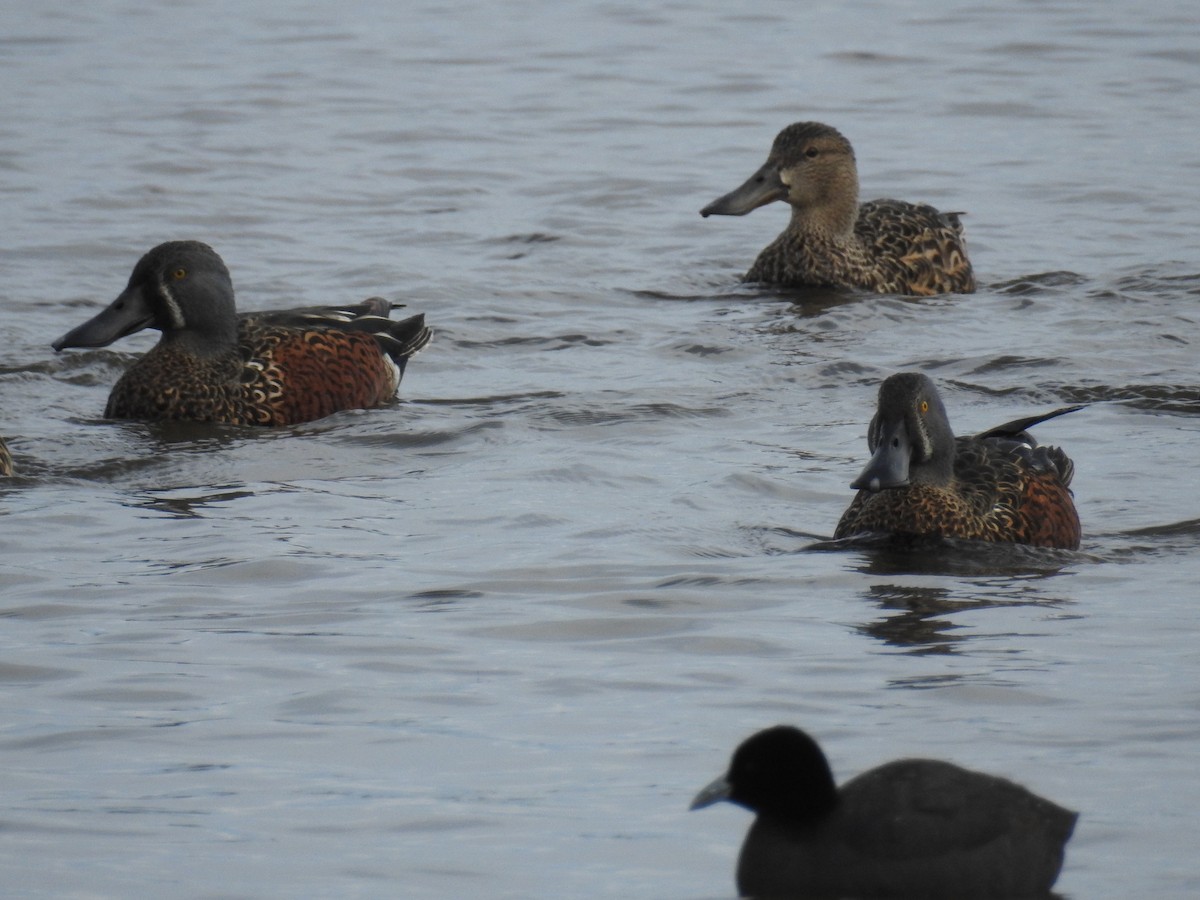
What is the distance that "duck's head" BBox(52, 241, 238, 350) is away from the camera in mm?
11234

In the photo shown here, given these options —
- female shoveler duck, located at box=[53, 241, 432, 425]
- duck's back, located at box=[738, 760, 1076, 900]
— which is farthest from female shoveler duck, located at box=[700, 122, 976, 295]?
duck's back, located at box=[738, 760, 1076, 900]

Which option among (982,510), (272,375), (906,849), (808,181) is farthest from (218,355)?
(906,849)

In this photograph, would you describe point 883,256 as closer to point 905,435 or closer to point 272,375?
point 272,375

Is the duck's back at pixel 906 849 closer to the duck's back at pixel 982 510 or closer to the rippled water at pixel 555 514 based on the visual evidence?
the rippled water at pixel 555 514

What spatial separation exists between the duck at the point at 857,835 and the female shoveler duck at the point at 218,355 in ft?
21.4

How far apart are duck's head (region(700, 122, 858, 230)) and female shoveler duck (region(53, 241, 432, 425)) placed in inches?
158

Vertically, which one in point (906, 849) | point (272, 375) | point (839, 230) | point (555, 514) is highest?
point (839, 230)

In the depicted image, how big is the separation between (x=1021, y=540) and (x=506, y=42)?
57.5ft

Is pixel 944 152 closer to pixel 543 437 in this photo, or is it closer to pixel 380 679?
pixel 543 437

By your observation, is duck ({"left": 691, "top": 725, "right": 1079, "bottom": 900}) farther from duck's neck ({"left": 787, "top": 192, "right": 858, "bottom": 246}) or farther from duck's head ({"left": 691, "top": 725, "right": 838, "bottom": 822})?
duck's neck ({"left": 787, "top": 192, "right": 858, "bottom": 246})

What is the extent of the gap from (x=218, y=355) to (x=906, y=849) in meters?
6.95

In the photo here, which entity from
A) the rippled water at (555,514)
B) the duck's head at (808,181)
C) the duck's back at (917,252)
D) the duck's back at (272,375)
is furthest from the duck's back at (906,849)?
the duck's head at (808,181)

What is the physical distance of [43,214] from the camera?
16.4 meters

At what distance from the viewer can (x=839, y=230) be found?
14.7m
